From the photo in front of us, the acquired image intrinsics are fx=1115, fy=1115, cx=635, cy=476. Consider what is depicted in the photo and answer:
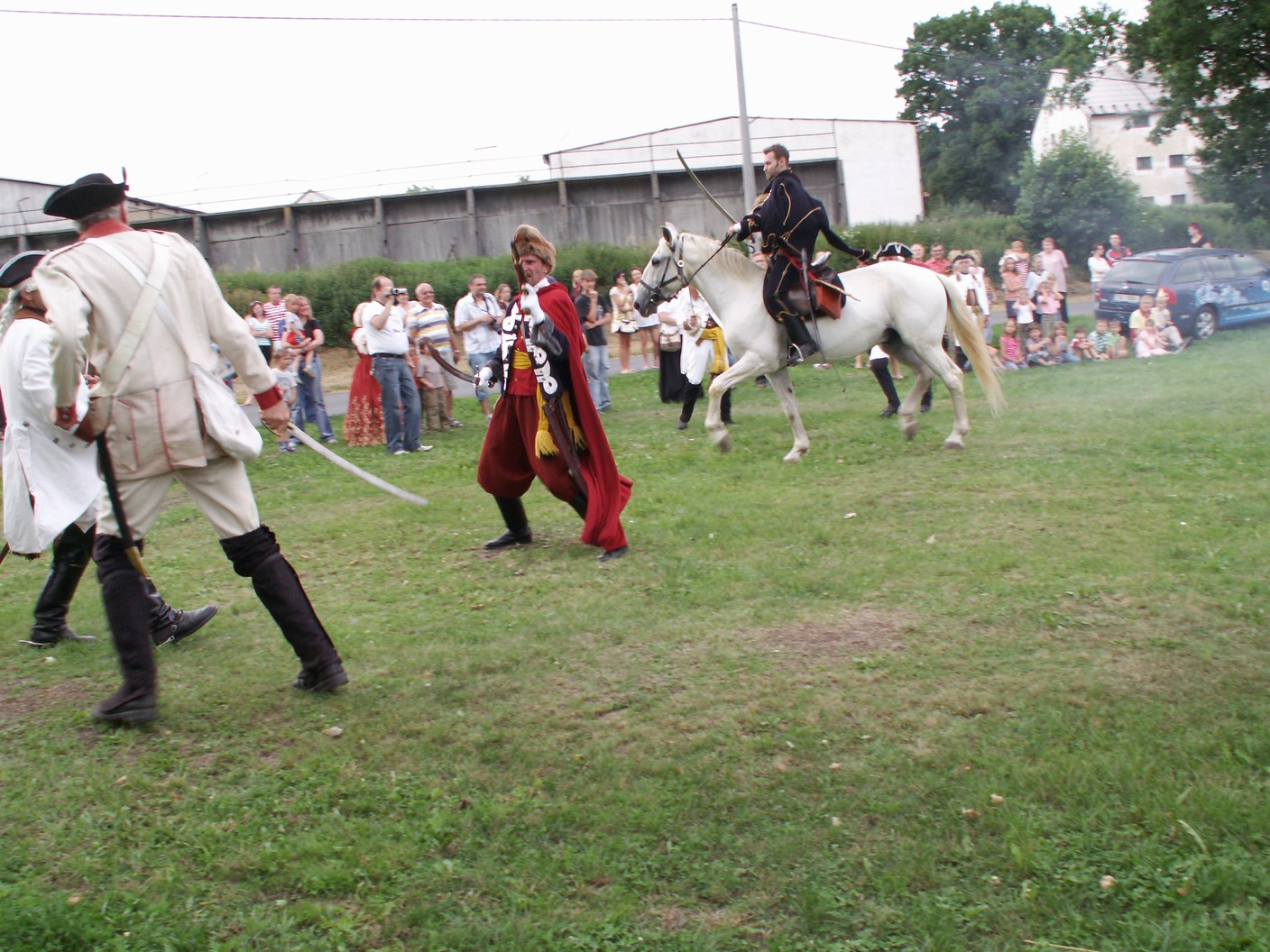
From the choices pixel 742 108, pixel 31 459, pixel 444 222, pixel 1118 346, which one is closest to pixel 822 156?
pixel 444 222

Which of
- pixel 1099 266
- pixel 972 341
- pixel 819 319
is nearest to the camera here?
pixel 819 319

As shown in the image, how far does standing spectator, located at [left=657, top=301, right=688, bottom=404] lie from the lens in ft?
50.4

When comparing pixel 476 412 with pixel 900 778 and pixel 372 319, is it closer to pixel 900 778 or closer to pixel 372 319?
pixel 372 319

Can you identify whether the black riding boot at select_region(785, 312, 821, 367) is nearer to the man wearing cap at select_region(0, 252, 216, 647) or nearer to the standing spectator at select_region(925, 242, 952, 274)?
the standing spectator at select_region(925, 242, 952, 274)

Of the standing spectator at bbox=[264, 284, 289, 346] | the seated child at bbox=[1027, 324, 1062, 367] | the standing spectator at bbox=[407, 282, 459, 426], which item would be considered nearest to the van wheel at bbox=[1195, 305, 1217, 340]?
the seated child at bbox=[1027, 324, 1062, 367]

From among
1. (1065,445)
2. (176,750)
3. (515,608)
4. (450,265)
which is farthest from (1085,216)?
(176,750)

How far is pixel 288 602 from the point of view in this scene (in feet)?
15.7

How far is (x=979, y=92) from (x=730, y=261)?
56.7m

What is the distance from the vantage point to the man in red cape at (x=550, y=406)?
6855 mm

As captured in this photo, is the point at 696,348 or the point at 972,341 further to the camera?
the point at 696,348

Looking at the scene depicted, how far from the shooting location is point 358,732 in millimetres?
4629

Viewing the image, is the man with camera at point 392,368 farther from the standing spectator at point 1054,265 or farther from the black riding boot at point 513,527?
the standing spectator at point 1054,265

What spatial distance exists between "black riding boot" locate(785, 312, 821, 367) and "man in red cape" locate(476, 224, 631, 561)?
366 cm

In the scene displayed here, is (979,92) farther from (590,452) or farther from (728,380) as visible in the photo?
(590,452)
